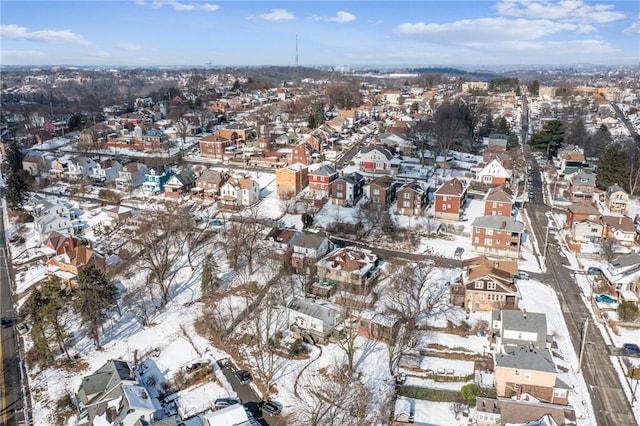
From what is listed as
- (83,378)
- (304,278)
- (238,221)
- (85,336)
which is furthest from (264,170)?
(83,378)

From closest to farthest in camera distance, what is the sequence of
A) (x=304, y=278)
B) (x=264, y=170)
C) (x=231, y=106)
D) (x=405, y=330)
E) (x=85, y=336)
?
(x=405, y=330), (x=85, y=336), (x=304, y=278), (x=264, y=170), (x=231, y=106)

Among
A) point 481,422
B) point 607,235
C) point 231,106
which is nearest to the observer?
point 481,422

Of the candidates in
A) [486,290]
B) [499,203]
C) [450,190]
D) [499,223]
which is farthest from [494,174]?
[486,290]

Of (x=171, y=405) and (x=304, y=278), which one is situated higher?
(x=304, y=278)

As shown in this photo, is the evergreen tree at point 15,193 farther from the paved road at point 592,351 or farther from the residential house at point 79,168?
the paved road at point 592,351

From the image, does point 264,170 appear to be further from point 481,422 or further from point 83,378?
point 481,422

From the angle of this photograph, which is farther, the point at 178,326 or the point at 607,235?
the point at 607,235

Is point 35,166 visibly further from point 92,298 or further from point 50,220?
point 92,298
